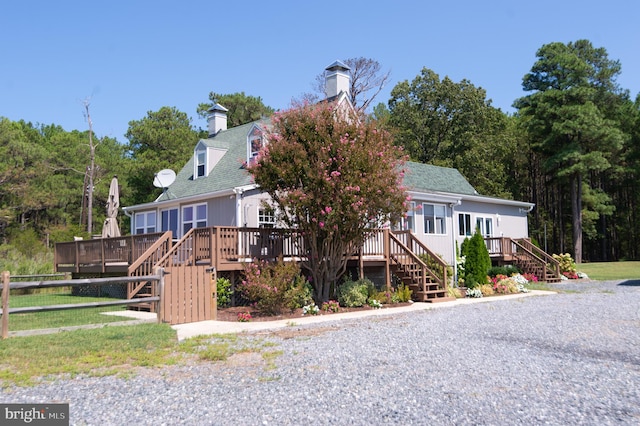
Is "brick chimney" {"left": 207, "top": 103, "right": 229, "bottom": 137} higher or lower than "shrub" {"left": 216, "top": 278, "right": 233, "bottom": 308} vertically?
higher

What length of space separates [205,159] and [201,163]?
33 cm

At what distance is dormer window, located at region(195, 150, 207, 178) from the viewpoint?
881 inches

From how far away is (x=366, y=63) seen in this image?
127 feet

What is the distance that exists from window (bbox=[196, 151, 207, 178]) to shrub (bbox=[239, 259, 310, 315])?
31.9 feet

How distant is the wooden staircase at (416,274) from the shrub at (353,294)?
2111mm

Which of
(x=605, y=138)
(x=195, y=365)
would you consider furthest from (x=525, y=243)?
(x=195, y=365)

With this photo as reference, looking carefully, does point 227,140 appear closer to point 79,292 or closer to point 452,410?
point 79,292

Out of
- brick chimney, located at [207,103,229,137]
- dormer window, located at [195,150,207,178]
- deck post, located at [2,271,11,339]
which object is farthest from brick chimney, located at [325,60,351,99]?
deck post, located at [2,271,11,339]

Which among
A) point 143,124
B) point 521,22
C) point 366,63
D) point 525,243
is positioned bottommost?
point 525,243

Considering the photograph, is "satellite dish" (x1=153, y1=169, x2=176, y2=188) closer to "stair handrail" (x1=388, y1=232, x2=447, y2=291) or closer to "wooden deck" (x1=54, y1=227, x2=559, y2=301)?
"wooden deck" (x1=54, y1=227, x2=559, y2=301)

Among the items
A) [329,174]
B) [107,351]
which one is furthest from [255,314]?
[107,351]

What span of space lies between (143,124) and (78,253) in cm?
2316

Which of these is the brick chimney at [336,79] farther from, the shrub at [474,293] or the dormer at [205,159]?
the shrub at [474,293]

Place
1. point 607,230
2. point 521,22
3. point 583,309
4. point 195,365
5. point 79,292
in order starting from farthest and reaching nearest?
point 607,230
point 79,292
point 521,22
point 583,309
point 195,365
